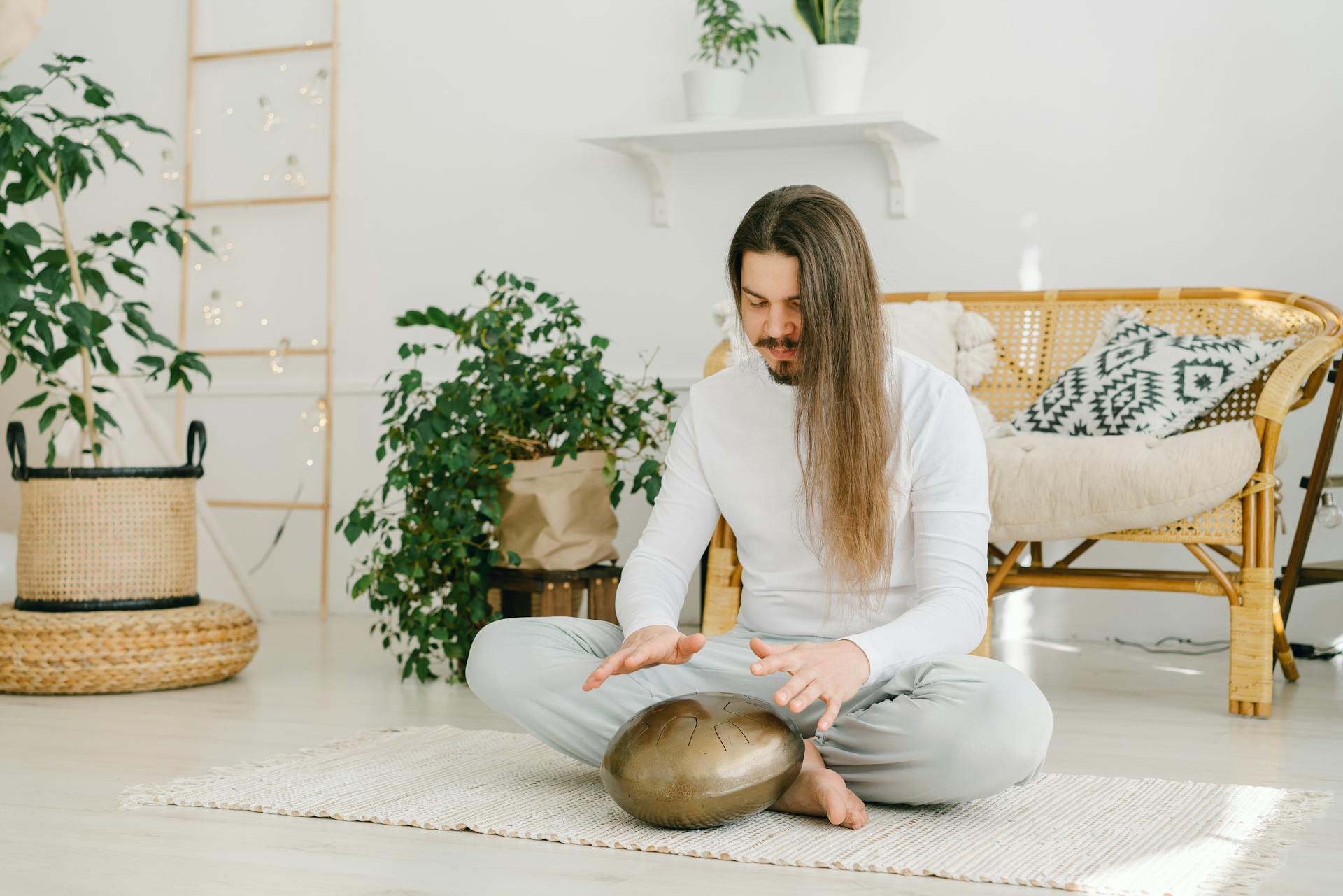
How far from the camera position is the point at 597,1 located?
376cm

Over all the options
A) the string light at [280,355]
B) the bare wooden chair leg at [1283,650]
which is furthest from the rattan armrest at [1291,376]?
the string light at [280,355]

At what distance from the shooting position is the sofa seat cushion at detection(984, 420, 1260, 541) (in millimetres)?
2389

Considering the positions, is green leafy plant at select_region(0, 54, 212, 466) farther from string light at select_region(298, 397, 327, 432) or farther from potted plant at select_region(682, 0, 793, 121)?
potted plant at select_region(682, 0, 793, 121)

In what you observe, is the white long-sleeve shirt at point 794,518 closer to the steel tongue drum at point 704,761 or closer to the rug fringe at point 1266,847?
the steel tongue drum at point 704,761

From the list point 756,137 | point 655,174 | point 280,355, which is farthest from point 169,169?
point 756,137

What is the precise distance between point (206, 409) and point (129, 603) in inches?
61.1

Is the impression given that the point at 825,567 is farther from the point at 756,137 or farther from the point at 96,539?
the point at 756,137

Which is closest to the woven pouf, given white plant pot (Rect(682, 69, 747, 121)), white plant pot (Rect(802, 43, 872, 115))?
white plant pot (Rect(682, 69, 747, 121))

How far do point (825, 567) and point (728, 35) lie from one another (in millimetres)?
2071

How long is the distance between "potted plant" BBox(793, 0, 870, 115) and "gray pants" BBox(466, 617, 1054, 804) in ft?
6.05

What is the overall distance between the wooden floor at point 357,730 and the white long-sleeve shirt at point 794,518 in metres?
0.33

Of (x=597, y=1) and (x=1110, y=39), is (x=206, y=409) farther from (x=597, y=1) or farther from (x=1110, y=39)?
(x=1110, y=39)

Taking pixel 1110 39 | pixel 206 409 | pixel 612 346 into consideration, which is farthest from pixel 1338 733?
pixel 206 409

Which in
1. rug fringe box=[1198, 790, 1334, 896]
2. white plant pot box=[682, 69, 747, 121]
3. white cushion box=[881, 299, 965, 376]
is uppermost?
white plant pot box=[682, 69, 747, 121]
